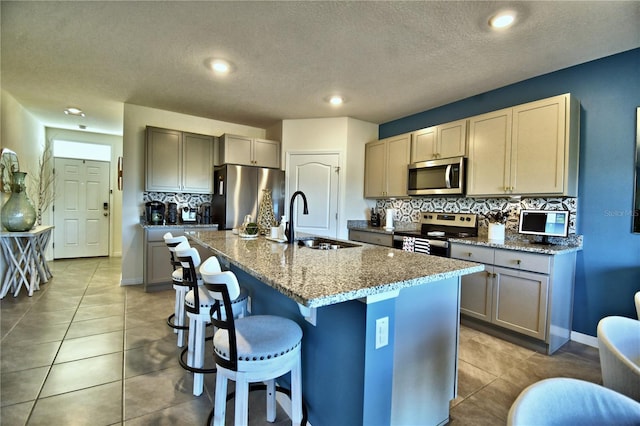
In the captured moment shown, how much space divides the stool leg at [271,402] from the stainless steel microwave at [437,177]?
2.75 metres

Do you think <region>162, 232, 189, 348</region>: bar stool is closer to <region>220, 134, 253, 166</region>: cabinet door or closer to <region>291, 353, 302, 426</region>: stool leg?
<region>291, 353, 302, 426</region>: stool leg

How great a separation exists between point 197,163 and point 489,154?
12.4ft

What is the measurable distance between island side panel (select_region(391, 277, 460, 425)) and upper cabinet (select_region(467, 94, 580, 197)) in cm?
178

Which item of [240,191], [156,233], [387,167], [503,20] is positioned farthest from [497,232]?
[156,233]

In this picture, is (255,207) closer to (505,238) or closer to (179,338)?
(179,338)

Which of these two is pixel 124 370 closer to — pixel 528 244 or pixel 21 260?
pixel 21 260

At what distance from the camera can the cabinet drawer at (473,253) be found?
9.06ft

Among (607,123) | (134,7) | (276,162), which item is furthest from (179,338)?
(607,123)

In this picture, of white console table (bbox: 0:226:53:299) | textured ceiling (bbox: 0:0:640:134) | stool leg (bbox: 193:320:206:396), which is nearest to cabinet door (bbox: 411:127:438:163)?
textured ceiling (bbox: 0:0:640:134)

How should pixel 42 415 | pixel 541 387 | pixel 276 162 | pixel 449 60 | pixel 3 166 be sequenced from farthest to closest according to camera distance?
1. pixel 276 162
2. pixel 3 166
3. pixel 449 60
4. pixel 42 415
5. pixel 541 387

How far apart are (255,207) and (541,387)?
3913mm

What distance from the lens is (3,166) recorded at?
3.56 meters

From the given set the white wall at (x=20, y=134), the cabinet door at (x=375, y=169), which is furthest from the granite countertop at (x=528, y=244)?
the white wall at (x=20, y=134)

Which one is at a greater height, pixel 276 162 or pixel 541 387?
pixel 276 162
